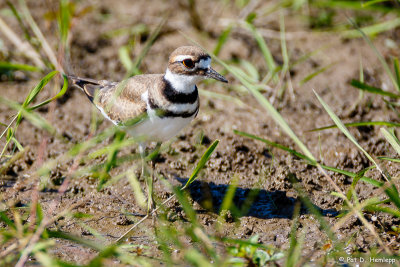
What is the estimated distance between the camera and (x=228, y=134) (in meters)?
5.06

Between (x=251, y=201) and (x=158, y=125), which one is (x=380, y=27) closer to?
(x=251, y=201)

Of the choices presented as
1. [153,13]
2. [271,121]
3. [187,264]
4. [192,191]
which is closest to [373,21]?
[271,121]

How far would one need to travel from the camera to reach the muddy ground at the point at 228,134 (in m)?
4.06

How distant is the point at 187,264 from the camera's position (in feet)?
11.3

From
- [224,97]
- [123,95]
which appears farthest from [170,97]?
[224,97]

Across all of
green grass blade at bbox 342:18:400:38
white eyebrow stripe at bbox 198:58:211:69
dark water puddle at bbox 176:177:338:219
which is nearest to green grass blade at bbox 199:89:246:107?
dark water puddle at bbox 176:177:338:219

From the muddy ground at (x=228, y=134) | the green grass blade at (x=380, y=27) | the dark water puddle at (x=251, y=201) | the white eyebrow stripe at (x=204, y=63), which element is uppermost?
the white eyebrow stripe at (x=204, y=63)

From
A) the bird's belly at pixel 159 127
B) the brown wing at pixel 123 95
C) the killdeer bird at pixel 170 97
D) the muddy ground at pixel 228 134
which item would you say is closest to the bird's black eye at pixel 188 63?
the killdeer bird at pixel 170 97

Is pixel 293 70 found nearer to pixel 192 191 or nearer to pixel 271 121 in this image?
pixel 271 121

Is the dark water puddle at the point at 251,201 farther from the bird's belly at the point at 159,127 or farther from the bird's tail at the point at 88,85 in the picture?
the bird's tail at the point at 88,85

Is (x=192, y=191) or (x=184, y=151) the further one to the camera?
(x=184, y=151)

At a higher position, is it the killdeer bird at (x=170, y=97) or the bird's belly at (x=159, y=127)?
the killdeer bird at (x=170, y=97)

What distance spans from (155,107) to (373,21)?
3.59m

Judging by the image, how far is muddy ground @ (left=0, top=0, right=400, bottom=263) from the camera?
4.06m
